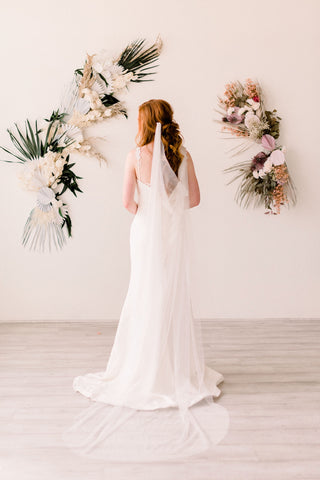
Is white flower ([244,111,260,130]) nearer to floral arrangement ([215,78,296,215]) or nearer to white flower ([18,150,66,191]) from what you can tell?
floral arrangement ([215,78,296,215])

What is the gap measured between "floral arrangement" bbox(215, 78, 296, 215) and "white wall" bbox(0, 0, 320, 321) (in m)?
0.09

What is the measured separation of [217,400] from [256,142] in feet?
7.86

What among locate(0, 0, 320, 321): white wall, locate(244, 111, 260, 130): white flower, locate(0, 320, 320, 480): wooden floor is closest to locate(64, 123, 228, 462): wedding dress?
locate(0, 320, 320, 480): wooden floor

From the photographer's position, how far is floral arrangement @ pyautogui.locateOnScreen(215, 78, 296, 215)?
4.38 meters

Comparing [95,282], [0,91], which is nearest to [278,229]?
[95,282]

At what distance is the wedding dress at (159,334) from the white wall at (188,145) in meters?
1.53

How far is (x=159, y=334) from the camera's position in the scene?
2.89 meters

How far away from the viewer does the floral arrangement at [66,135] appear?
436 cm

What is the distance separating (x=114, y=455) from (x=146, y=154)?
1578mm

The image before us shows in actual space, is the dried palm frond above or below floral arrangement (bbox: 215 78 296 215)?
above

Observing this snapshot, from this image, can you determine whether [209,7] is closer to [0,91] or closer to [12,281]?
[0,91]

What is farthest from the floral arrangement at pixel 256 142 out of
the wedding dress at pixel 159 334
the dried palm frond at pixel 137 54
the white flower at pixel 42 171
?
the wedding dress at pixel 159 334

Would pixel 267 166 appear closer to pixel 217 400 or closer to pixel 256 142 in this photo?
pixel 256 142

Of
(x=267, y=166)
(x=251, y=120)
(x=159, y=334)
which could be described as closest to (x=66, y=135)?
(x=251, y=120)
